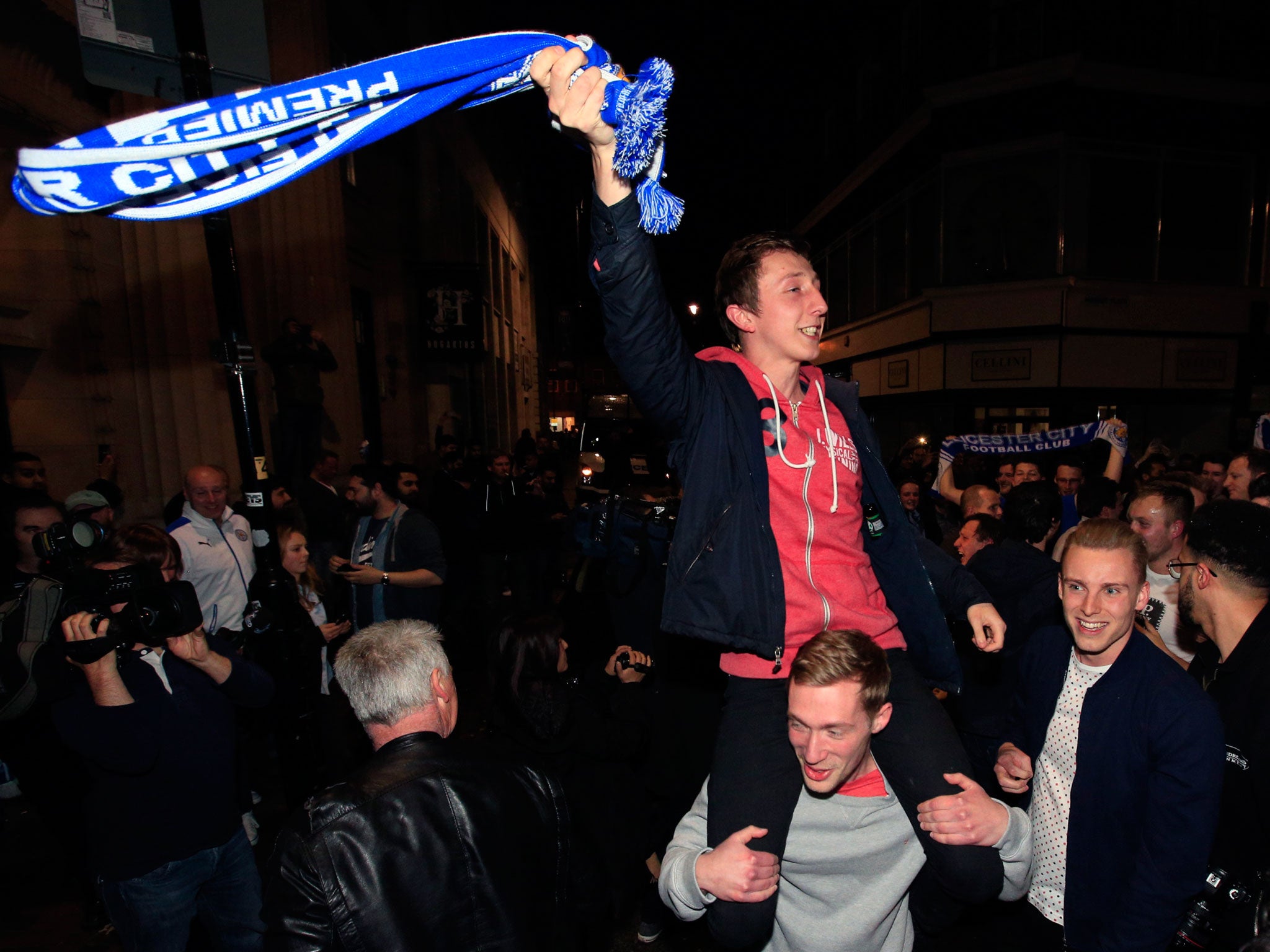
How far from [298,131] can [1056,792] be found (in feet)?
10.8

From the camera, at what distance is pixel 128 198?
1.58 metres

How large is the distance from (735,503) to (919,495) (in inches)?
208

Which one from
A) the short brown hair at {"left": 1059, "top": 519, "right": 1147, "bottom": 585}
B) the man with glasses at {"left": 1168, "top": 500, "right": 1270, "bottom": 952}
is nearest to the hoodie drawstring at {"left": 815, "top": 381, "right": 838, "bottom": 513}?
the short brown hair at {"left": 1059, "top": 519, "right": 1147, "bottom": 585}

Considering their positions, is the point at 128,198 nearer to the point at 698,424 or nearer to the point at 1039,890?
the point at 698,424

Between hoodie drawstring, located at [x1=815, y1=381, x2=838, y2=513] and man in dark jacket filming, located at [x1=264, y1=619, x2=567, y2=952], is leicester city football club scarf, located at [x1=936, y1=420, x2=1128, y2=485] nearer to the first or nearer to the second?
hoodie drawstring, located at [x1=815, y1=381, x2=838, y2=513]

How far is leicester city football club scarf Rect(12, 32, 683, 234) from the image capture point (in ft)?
5.06

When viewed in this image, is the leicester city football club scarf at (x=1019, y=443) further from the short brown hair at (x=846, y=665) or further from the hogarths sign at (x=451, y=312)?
the hogarths sign at (x=451, y=312)

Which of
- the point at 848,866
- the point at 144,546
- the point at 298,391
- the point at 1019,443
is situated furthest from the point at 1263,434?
the point at 298,391

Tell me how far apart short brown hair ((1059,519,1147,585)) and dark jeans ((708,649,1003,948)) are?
887mm

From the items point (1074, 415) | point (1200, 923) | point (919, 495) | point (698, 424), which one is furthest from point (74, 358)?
point (1074, 415)

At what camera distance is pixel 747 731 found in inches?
81.4

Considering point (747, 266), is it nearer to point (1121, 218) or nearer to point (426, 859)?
point (426, 859)

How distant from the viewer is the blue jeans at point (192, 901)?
2.66m

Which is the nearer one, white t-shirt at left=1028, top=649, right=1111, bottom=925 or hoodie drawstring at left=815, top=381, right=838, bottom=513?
hoodie drawstring at left=815, top=381, right=838, bottom=513
